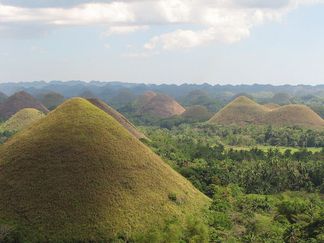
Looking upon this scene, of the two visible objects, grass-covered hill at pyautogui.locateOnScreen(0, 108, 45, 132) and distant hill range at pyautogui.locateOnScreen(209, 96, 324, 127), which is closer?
grass-covered hill at pyautogui.locateOnScreen(0, 108, 45, 132)

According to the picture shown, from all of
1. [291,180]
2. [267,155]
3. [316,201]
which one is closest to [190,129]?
[267,155]

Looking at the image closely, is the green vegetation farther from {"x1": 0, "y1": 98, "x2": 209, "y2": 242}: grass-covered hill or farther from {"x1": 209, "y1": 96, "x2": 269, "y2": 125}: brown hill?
{"x1": 209, "y1": 96, "x2": 269, "y2": 125}: brown hill

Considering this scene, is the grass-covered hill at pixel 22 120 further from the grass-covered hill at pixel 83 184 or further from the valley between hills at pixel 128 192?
the grass-covered hill at pixel 83 184

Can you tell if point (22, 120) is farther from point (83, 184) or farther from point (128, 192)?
point (128, 192)

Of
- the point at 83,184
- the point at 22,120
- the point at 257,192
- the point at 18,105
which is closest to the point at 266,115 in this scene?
the point at 22,120

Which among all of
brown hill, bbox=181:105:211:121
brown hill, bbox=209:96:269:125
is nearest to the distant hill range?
brown hill, bbox=209:96:269:125

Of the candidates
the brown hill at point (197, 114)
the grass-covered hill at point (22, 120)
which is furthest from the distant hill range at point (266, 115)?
the grass-covered hill at point (22, 120)
